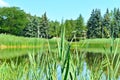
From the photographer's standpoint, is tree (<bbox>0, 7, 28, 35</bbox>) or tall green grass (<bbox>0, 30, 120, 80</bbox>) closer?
tall green grass (<bbox>0, 30, 120, 80</bbox>)

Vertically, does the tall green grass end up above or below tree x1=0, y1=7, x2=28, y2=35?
below

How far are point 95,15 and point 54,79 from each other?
189ft

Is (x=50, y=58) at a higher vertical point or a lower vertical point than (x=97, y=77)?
higher

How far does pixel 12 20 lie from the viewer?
214 feet

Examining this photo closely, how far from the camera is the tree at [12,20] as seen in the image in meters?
63.5

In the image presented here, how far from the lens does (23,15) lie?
2665 inches

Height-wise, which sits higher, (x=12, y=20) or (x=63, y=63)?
(x=12, y=20)

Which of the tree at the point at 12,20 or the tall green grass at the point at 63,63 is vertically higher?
the tree at the point at 12,20

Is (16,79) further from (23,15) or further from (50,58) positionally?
(23,15)

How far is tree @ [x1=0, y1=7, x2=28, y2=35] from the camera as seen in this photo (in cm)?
6354

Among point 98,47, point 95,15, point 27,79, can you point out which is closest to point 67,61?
point 27,79

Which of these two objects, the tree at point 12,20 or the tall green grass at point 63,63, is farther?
the tree at point 12,20

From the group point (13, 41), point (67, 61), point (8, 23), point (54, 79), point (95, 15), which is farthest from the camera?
point (8, 23)

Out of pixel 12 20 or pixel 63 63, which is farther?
pixel 12 20
